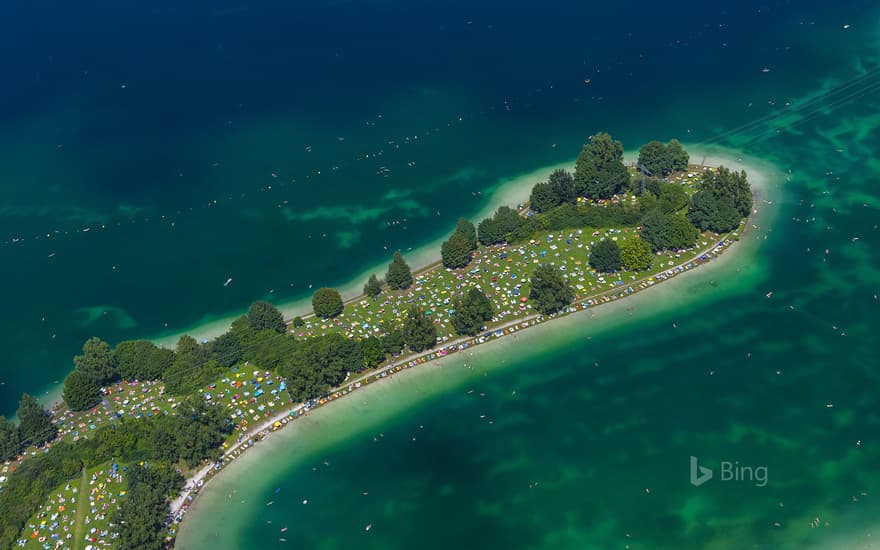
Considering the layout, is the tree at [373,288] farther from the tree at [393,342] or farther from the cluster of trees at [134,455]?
the cluster of trees at [134,455]

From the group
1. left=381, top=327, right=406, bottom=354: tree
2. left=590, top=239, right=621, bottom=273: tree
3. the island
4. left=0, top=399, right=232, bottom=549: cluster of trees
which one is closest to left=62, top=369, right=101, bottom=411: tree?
the island

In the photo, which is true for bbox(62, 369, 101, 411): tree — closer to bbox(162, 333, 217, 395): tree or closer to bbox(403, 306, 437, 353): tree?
bbox(162, 333, 217, 395): tree

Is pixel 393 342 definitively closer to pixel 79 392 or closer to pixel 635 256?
pixel 635 256

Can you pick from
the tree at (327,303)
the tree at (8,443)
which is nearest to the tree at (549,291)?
the tree at (327,303)

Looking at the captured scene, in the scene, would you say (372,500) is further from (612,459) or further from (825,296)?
(825,296)

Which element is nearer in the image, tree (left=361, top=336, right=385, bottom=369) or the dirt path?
the dirt path

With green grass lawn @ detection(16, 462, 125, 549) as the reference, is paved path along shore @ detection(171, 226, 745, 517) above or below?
below

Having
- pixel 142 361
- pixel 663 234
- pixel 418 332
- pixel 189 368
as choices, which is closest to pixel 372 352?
pixel 418 332
